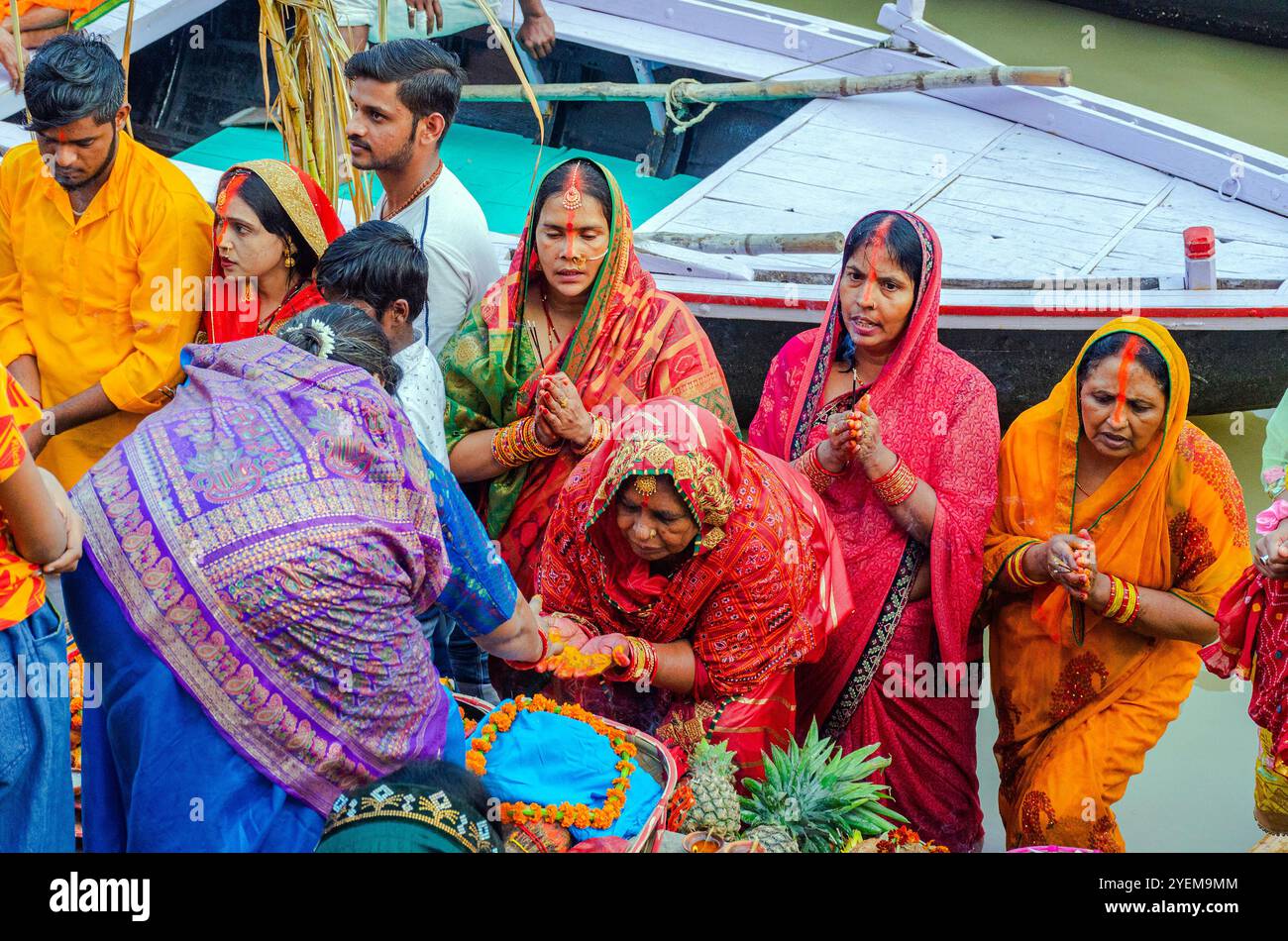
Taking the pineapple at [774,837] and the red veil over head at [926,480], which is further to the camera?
the red veil over head at [926,480]

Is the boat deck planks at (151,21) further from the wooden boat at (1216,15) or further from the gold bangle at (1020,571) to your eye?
the wooden boat at (1216,15)

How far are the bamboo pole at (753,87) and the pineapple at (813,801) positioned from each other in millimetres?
4047

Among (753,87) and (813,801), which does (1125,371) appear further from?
(753,87)

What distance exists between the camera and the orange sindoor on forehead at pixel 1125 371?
11.1 ft

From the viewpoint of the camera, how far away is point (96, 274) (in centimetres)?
383

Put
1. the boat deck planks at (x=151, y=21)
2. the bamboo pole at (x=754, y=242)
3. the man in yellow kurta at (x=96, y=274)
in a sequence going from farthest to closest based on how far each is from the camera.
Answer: the boat deck planks at (x=151, y=21)
the bamboo pole at (x=754, y=242)
the man in yellow kurta at (x=96, y=274)

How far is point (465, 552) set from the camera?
111 inches

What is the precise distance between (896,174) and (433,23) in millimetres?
1979

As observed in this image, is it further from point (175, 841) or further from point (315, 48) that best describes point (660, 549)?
point (315, 48)

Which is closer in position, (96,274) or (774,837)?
(774,837)

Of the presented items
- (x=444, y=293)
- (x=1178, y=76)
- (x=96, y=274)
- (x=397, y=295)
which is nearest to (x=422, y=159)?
(x=444, y=293)

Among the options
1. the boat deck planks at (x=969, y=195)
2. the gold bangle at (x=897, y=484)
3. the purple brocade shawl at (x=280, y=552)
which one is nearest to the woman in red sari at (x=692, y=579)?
the gold bangle at (x=897, y=484)

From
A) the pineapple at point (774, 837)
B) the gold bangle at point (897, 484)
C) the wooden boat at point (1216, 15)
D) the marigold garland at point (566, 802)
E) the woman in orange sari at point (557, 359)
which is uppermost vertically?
the wooden boat at point (1216, 15)

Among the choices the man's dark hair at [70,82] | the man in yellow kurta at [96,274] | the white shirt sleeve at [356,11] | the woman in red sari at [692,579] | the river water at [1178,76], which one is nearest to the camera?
the woman in red sari at [692,579]
